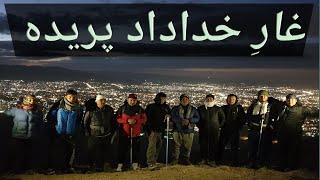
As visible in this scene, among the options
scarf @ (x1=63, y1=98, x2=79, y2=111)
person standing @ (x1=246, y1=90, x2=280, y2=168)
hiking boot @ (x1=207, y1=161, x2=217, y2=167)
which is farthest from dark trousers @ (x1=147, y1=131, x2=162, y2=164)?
person standing @ (x1=246, y1=90, x2=280, y2=168)

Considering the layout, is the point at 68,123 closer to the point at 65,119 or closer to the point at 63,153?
the point at 65,119

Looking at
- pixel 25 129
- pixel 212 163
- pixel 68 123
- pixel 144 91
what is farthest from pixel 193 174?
pixel 25 129

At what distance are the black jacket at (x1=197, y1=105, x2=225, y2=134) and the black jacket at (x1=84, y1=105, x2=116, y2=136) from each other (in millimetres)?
1373

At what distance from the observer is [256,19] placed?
7.31m

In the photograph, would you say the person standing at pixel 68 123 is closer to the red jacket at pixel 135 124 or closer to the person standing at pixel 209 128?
the red jacket at pixel 135 124

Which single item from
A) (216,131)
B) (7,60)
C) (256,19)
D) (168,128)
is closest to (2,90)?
(7,60)

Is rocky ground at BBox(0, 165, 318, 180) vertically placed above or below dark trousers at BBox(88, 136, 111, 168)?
below

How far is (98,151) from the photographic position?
6910 millimetres

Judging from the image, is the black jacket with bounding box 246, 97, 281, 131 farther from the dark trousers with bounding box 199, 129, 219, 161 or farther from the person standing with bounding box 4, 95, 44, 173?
the person standing with bounding box 4, 95, 44, 173

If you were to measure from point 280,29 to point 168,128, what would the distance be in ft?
7.76

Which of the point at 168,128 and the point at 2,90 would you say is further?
the point at 2,90

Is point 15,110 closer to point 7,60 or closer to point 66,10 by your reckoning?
point 7,60

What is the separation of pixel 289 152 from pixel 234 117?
103 cm

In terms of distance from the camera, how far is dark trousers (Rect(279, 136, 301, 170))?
23.0 feet
